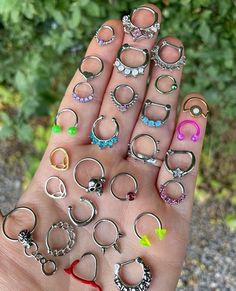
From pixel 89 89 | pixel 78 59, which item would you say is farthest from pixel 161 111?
pixel 78 59

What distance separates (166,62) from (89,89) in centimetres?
29

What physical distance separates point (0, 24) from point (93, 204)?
→ 1294 mm

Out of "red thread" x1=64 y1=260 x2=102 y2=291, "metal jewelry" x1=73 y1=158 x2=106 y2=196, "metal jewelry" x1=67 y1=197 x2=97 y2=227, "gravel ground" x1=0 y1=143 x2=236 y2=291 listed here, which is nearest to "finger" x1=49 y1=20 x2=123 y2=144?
"metal jewelry" x1=73 y1=158 x2=106 y2=196

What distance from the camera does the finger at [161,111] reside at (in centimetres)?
195

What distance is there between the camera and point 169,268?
1.82 meters

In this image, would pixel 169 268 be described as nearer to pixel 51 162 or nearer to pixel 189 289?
pixel 51 162

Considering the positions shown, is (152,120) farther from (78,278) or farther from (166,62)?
(78,278)

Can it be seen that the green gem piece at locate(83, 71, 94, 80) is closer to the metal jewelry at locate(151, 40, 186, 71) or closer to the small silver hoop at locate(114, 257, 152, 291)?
the metal jewelry at locate(151, 40, 186, 71)

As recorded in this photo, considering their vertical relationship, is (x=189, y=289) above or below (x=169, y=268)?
below

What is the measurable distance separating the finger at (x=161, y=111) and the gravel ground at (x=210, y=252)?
90 centimetres

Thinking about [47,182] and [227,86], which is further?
[227,86]

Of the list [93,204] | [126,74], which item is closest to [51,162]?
[93,204]

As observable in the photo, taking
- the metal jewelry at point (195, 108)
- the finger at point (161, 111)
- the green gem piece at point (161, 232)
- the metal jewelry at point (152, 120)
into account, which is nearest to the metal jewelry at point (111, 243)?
the green gem piece at point (161, 232)

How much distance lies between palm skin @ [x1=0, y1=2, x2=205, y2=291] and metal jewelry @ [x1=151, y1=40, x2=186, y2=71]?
184 mm
